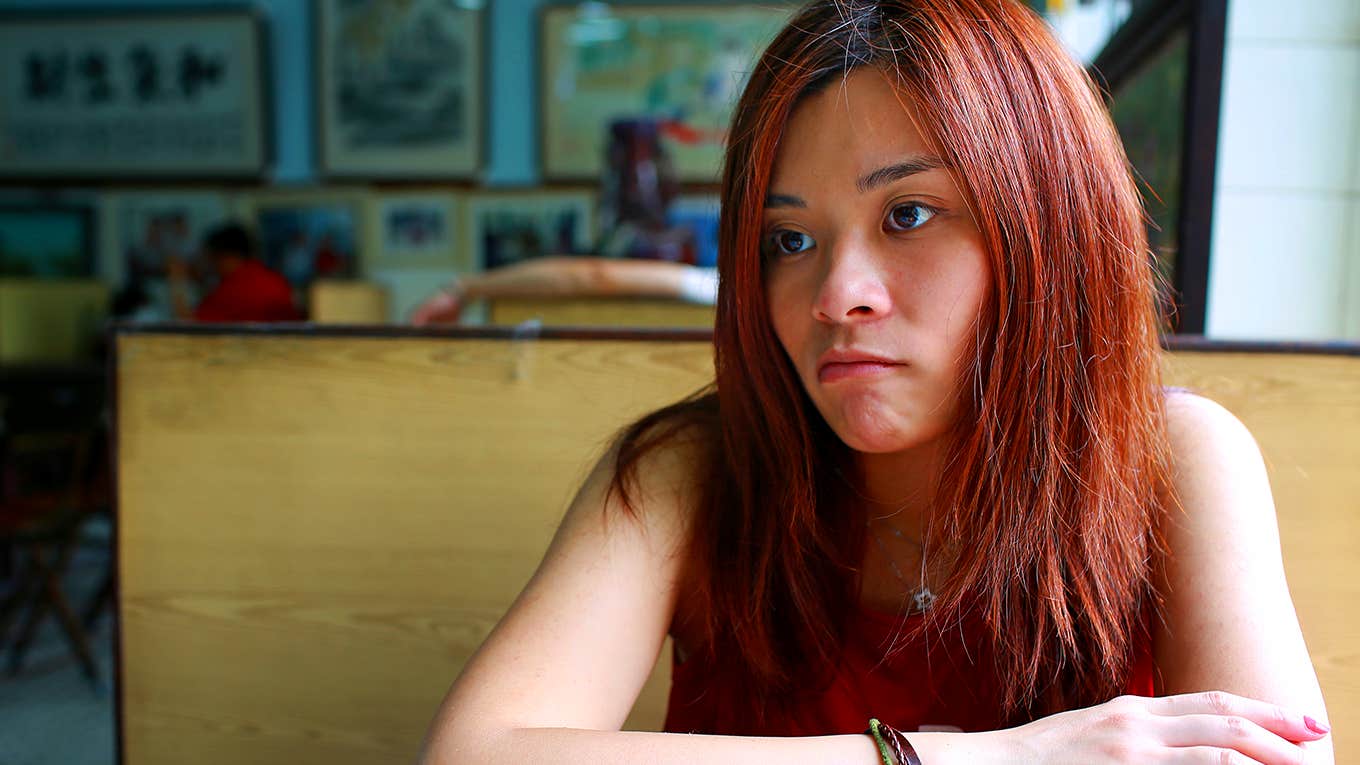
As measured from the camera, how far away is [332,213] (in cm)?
568

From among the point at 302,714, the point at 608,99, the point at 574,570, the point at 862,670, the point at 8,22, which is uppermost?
the point at 8,22

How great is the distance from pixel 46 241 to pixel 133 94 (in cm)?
104

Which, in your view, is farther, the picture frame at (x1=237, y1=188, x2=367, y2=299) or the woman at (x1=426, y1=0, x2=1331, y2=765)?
the picture frame at (x1=237, y1=188, x2=367, y2=299)

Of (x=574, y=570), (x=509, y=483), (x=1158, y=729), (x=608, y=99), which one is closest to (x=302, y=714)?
(x=509, y=483)

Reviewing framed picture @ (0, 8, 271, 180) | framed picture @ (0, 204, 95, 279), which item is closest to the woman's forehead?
framed picture @ (0, 8, 271, 180)

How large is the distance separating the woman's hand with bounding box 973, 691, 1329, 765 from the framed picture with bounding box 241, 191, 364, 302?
542 cm

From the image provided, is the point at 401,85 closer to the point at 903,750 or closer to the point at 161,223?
the point at 161,223

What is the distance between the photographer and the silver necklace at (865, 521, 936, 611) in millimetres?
1059

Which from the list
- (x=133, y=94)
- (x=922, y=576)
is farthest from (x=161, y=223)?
(x=922, y=576)

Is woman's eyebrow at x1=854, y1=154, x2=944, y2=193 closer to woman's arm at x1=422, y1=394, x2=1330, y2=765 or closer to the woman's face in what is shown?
the woman's face

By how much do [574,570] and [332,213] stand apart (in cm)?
515

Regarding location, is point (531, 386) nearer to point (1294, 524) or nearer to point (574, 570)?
point (574, 570)

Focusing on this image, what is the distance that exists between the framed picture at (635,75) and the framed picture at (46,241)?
9.27 feet

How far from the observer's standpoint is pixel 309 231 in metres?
5.70
